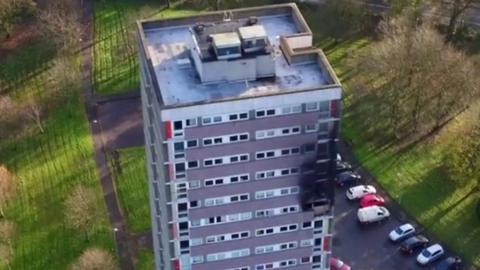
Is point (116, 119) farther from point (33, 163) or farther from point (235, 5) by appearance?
point (235, 5)

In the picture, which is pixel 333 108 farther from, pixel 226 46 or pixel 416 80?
pixel 416 80

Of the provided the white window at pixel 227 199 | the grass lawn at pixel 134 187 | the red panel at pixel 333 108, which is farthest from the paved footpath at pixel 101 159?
the red panel at pixel 333 108

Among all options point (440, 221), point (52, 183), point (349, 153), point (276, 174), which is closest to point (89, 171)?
point (52, 183)

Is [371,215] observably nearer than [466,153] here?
No

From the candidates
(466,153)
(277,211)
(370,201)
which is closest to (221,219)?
(277,211)

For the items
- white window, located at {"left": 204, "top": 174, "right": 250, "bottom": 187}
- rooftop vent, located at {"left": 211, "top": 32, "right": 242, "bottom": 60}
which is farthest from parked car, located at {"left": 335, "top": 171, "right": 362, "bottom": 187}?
rooftop vent, located at {"left": 211, "top": 32, "right": 242, "bottom": 60}

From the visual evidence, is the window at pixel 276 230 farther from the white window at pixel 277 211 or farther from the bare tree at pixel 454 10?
the bare tree at pixel 454 10
